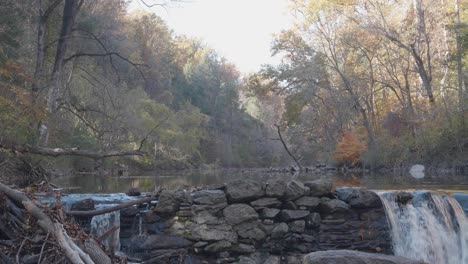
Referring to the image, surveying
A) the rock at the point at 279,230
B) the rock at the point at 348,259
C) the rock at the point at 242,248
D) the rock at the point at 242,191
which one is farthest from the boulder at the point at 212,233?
the rock at the point at 348,259

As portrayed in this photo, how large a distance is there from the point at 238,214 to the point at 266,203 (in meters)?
0.57

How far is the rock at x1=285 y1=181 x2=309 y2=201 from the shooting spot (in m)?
8.30

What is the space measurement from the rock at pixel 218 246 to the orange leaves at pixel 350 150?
20437mm

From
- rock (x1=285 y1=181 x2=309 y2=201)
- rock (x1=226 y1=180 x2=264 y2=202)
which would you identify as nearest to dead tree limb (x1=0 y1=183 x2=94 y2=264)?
rock (x1=226 y1=180 x2=264 y2=202)

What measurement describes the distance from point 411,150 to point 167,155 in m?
19.0

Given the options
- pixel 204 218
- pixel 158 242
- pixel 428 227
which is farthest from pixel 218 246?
pixel 428 227

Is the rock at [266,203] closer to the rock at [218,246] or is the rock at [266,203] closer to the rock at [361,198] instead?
the rock at [218,246]

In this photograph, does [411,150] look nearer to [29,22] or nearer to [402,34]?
[402,34]

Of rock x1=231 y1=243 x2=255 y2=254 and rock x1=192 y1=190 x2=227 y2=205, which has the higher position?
rock x1=192 y1=190 x2=227 y2=205

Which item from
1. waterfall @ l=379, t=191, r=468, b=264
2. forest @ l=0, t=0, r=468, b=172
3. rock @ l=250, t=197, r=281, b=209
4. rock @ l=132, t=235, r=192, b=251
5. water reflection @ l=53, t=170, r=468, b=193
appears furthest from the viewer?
forest @ l=0, t=0, r=468, b=172

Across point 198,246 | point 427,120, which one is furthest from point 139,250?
point 427,120

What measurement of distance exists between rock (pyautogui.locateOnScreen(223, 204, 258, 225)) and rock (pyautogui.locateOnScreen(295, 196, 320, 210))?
90cm

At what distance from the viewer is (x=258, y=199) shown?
814 centimetres

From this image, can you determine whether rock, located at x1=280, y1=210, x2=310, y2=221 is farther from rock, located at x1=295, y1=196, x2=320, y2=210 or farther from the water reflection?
the water reflection
